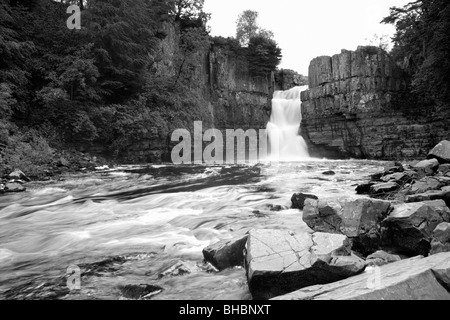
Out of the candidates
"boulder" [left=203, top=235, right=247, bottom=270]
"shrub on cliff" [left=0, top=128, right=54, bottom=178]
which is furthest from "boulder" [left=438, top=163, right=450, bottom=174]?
"shrub on cliff" [left=0, top=128, right=54, bottom=178]

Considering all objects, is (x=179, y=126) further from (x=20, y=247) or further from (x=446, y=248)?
(x=446, y=248)

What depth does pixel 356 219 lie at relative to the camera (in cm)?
404

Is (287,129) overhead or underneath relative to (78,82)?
underneath

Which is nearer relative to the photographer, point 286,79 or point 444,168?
point 444,168

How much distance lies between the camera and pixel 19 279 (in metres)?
3.62

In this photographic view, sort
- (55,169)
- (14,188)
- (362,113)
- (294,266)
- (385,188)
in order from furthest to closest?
(362,113), (55,169), (14,188), (385,188), (294,266)

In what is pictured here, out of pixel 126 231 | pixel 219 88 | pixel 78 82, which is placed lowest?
pixel 126 231

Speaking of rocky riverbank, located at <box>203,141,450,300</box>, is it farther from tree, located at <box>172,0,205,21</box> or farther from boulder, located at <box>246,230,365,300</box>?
tree, located at <box>172,0,205,21</box>

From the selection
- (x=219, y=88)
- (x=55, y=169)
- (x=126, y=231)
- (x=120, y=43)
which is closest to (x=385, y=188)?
(x=126, y=231)

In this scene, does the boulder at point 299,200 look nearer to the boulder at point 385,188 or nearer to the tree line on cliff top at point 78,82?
the boulder at point 385,188

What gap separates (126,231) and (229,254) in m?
2.85

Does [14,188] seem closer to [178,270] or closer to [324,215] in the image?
[178,270]

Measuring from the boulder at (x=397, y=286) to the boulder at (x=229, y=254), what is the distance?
127 cm

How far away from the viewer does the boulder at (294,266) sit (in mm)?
2730
